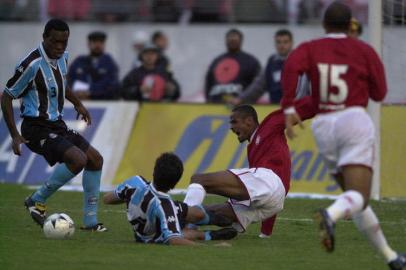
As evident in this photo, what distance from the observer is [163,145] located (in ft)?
56.8

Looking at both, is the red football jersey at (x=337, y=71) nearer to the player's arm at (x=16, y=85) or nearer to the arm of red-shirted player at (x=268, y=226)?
the arm of red-shirted player at (x=268, y=226)

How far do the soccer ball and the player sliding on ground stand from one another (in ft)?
8.94

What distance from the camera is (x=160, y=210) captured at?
1009 cm

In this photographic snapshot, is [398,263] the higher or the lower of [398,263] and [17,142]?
the lower

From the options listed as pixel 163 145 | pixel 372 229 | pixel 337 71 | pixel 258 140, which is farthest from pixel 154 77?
pixel 372 229

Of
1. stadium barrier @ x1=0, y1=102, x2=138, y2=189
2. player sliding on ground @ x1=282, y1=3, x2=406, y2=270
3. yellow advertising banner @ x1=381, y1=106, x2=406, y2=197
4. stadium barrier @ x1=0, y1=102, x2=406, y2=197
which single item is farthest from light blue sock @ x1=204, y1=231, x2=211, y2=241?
stadium barrier @ x1=0, y1=102, x2=138, y2=189

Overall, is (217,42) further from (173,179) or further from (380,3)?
(173,179)

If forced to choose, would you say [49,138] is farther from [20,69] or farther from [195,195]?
[195,195]

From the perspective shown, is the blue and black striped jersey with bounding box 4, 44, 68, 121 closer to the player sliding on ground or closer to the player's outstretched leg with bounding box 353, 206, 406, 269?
the player sliding on ground

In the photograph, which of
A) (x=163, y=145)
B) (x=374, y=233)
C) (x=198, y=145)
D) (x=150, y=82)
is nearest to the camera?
(x=374, y=233)

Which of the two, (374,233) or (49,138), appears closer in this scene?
(374,233)

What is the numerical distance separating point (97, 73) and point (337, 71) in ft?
34.8

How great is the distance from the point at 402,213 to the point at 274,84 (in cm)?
452

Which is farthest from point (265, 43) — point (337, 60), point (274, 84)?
point (337, 60)
